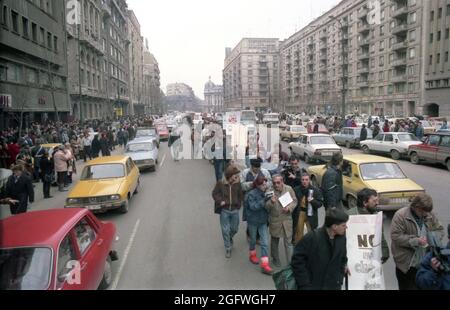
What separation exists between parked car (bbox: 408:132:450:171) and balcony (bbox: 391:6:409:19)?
5096 cm

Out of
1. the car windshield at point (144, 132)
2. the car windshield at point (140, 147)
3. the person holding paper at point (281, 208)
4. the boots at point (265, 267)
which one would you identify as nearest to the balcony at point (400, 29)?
the car windshield at point (144, 132)

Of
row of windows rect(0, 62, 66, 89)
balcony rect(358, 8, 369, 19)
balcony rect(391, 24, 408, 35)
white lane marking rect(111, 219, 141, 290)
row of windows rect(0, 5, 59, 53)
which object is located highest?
balcony rect(358, 8, 369, 19)

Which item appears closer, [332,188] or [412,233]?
[412,233]

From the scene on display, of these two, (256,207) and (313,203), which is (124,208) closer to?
(256,207)

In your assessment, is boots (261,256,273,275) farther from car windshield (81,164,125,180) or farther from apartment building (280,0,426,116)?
apartment building (280,0,426,116)

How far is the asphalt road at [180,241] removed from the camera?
19.4 feet

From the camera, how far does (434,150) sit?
1633 centimetres

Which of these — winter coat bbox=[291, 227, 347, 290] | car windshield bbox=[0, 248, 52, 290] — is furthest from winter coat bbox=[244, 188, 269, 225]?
car windshield bbox=[0, 248, 52, 290]

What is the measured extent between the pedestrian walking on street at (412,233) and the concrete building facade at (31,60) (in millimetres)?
21839

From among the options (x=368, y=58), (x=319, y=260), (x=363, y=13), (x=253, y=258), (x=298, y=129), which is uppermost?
(x=363, y=13)

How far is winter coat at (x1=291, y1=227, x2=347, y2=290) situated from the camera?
→ 3.59m

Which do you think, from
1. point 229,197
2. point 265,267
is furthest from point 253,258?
point 229,197

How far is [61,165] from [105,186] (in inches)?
165
